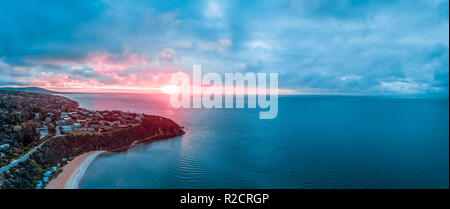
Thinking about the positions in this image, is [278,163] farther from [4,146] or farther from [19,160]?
[4,146]

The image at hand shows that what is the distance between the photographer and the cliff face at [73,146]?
11.2 m

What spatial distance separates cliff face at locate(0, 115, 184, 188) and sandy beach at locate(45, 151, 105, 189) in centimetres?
82

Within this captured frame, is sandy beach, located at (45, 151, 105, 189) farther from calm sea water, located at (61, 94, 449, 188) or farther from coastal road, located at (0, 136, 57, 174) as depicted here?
coastal road, located at (0, 136, 57, 174)

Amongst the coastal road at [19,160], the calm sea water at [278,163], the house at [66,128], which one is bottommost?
the calm sea water at [278,163]

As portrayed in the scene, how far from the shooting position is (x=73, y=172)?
13961 millimetres

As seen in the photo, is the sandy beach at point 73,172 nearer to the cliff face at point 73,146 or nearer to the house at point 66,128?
the cliff face at point 73,146

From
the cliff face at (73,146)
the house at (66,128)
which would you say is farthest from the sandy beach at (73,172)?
the house at (66,128)

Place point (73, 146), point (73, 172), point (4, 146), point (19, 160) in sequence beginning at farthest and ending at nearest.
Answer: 1. point (73, 146)
2. point (73, 172)
3. point (4, 146)
4. point (19, 160)

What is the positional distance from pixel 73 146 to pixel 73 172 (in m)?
5.32

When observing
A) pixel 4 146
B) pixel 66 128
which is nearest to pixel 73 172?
pixel 4 146

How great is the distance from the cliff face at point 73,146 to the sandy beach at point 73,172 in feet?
2.70
